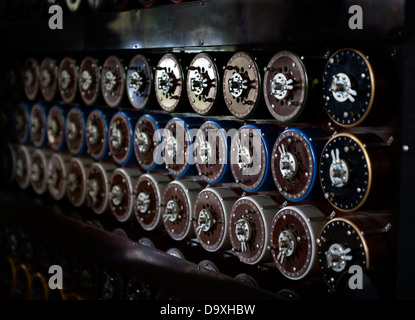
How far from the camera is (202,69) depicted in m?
2.99

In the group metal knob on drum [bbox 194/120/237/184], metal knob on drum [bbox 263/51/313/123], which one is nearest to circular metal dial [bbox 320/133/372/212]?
metal knob on drum [bbox 263/51/313/123]

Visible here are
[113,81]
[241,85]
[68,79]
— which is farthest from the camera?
[68,79]

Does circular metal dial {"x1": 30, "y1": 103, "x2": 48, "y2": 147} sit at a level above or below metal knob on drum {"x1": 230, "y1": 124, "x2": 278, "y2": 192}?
above

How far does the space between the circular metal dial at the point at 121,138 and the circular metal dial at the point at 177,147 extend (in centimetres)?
40

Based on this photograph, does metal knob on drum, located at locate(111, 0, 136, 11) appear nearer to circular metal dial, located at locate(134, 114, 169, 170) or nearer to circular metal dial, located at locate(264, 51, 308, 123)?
circular metal dial, located at locate(134, 114, 169, 170)

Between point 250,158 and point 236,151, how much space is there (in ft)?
0.37

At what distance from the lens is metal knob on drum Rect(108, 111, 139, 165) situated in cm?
364

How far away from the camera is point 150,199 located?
3.49m

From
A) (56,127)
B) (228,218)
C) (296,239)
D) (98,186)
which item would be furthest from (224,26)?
(56,127)

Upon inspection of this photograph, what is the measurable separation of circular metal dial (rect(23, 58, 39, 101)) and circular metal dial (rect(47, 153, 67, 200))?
570 mm

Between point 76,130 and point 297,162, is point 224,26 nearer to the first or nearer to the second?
point 297,162
